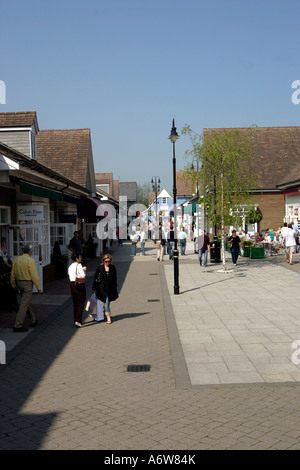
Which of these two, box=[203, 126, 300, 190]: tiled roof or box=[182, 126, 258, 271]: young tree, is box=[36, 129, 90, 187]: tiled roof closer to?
box=[182, 126, 258, 271]: young tree

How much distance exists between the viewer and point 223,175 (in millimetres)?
19094

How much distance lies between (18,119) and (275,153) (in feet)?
74.7

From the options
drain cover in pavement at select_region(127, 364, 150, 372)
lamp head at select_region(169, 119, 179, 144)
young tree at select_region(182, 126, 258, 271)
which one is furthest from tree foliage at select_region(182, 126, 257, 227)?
drain cover in pavement at select_region(127, 364, 150, 372)

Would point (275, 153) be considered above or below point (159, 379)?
above

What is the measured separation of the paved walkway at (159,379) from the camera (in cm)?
508

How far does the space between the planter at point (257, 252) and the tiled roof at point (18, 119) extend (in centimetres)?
1229

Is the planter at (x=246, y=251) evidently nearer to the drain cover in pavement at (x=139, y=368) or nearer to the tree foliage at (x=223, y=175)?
the tree foliage at (x=223, y=175)

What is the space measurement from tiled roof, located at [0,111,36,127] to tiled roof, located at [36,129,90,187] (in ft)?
26.2

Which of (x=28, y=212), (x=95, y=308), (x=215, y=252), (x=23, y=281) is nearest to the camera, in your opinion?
(x=23, y=281)

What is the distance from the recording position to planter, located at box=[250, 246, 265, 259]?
2505 centimetres

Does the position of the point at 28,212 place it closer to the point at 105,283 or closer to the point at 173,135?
the point at 173,135

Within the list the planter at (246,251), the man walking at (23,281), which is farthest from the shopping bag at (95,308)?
the planter at (246,251)

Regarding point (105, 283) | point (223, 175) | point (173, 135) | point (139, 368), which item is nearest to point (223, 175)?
point (223, 175)

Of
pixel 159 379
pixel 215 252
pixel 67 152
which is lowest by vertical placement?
pixel 159 379
